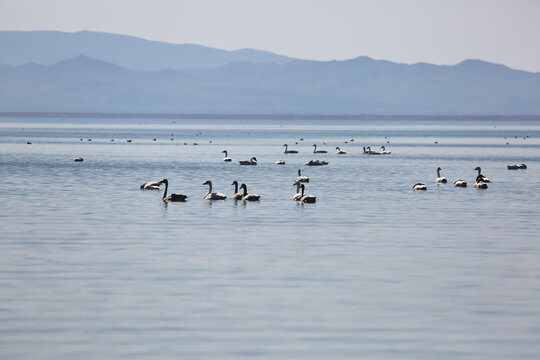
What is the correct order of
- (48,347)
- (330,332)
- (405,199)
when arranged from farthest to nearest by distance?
(405,199) < (330,332) < (48,347)

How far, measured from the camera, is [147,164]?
3268 inches

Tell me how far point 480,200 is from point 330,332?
30952 mm

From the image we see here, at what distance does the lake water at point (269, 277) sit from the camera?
60.2 ft

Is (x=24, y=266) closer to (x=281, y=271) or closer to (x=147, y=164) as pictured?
(x=281, y=271)

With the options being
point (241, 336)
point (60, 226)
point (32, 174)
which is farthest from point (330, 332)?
point (32, 174)

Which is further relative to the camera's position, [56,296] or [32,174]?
[32,174]

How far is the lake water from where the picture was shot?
1836 centimetres

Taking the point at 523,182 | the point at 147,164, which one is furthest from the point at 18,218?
the point at 147,164

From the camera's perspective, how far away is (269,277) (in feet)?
81.7

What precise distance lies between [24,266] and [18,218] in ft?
39.8

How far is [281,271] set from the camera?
25.8 m

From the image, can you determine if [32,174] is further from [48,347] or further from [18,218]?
[48,347]

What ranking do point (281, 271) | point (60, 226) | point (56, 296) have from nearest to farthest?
point (56, 296) < point (281, 271) < point (60, 226)

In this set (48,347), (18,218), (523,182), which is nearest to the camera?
(48,347)
